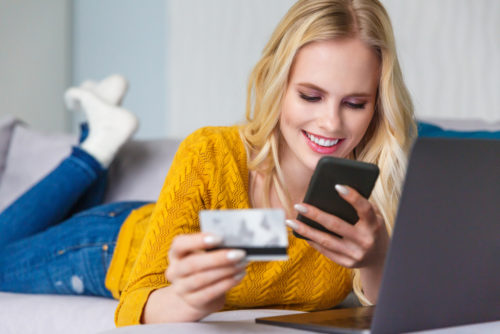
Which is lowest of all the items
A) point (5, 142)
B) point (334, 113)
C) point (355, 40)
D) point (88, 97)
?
point (5, 142)

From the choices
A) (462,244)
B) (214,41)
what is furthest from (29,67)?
(462,244)

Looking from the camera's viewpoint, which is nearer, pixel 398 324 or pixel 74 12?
pixel 398 324

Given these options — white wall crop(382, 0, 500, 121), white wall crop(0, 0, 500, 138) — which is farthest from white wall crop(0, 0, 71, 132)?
white wall crop(382, 0, 500, 121)

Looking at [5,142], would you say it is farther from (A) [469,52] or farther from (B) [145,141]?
(A) [469,52]

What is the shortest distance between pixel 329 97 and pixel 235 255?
60cm

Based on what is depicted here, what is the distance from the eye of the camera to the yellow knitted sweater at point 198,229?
1.12 meters

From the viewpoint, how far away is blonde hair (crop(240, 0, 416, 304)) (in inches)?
51.5

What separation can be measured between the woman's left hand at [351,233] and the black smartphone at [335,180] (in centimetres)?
3

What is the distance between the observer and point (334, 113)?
1.24m

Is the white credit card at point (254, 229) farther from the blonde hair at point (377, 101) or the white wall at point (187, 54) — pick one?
the white wall at point (187, 54)

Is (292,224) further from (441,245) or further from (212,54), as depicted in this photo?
(212,54)

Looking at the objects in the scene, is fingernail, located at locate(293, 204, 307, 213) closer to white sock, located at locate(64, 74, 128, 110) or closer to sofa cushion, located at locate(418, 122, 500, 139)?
sofa cushion, located at locate(418, 122, 500, 139)

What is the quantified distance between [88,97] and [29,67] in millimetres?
1735

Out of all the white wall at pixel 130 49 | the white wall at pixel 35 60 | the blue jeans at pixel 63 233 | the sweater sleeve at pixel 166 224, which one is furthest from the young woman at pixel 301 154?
the white wall at pixel 35 60
